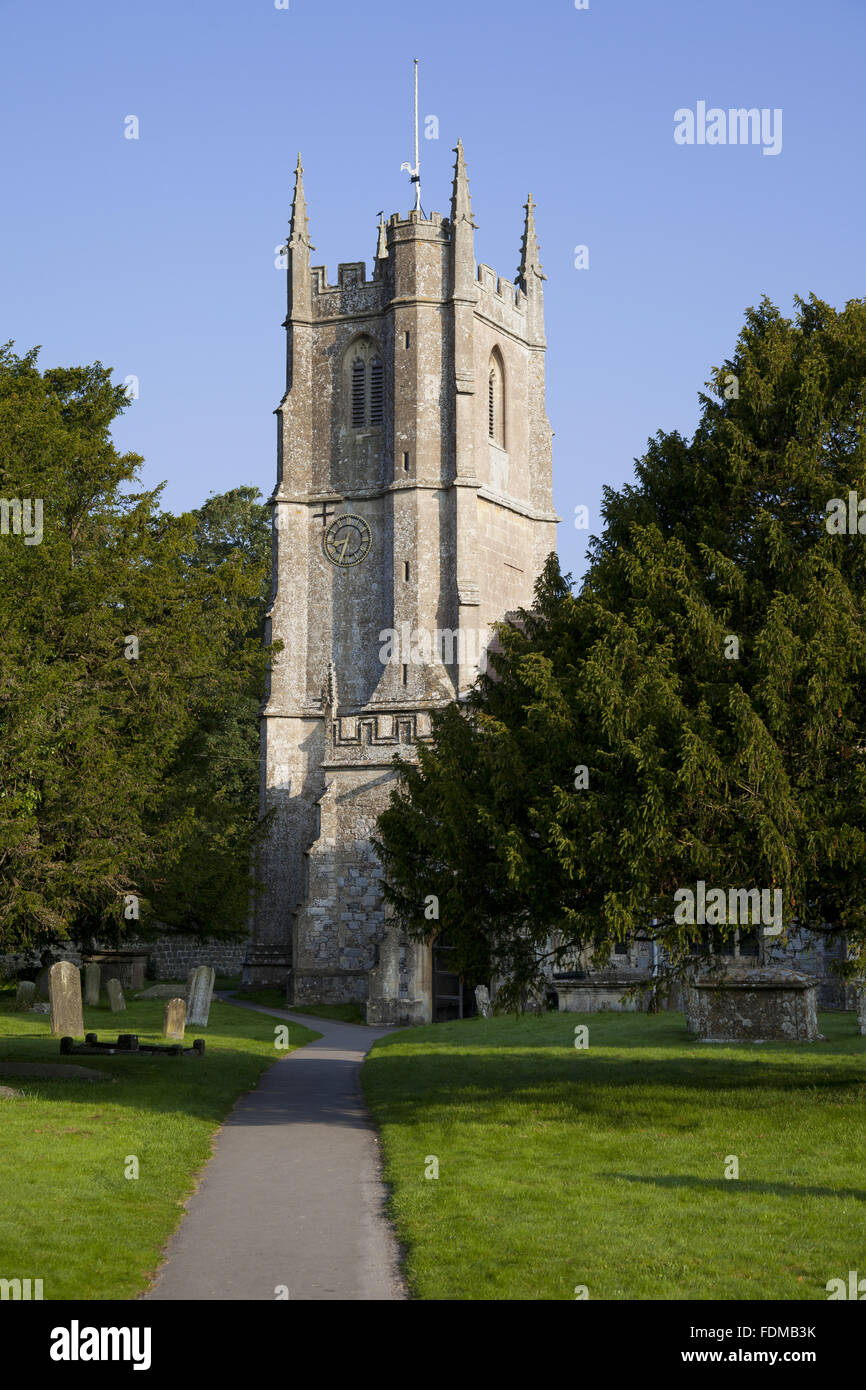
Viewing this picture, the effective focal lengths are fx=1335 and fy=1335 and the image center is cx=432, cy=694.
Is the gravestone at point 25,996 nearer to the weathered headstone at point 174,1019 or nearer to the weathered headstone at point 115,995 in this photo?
the weathered headstone at point 115,995

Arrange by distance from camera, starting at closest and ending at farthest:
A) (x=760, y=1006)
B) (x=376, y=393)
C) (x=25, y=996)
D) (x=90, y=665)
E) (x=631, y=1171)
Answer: (x=631, y=1171) < (x=90, y=665) < (x=760, y=1006) < (x=25, y=996) < (x=376, y=393)

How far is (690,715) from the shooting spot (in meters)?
13.9

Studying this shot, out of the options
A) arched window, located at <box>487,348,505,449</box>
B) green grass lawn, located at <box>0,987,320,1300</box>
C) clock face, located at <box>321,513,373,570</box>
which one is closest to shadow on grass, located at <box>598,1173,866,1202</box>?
green grass lawn, located at <box>0,987,320,1300</box>

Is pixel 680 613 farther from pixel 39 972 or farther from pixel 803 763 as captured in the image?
pixel 39 972

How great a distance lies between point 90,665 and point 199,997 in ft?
36.5

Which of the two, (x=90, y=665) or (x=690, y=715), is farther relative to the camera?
(x=90, y=665)

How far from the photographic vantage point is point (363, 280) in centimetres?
5150

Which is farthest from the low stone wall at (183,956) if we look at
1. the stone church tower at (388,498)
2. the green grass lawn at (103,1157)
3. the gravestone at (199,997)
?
the green grass lawn at (103,1157)

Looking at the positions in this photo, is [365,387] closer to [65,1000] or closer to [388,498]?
[388,498]

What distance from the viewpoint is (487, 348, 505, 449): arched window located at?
169 feet

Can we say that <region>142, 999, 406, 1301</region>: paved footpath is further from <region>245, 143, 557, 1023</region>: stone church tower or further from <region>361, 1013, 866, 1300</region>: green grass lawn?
<region>245, 143, 557, 1023</region>: stone church tower

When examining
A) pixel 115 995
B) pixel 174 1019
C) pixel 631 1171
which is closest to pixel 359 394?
pixel 115 995

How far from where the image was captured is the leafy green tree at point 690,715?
44.9 ft

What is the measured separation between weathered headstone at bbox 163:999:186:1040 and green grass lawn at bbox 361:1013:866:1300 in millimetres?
4052
